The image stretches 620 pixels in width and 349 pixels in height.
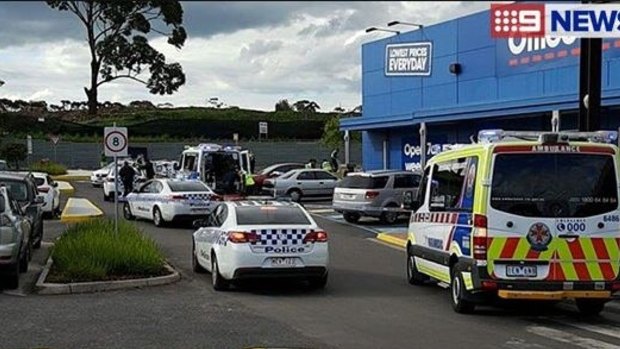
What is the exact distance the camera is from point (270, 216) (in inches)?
568

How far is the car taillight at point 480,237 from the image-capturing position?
1146 centimetres

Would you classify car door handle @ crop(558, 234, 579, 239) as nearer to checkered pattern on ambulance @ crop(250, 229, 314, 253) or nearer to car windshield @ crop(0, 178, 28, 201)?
checkered pattern on ambulance @ crop(250, 229, 314, 253)

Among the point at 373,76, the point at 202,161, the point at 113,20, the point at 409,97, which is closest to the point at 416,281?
the point at 202,161

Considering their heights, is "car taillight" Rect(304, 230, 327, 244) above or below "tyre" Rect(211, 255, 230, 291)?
above

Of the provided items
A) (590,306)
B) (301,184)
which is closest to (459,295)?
(590,306)

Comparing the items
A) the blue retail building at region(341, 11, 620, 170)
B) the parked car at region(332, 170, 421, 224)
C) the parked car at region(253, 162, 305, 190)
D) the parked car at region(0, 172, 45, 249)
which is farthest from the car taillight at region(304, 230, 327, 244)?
the parked car at region(253, 162, 305, 190)

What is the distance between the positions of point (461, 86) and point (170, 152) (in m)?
33.6

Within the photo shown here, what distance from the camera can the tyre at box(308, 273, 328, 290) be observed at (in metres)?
14.6

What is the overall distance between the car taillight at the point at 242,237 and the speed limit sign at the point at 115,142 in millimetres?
5124

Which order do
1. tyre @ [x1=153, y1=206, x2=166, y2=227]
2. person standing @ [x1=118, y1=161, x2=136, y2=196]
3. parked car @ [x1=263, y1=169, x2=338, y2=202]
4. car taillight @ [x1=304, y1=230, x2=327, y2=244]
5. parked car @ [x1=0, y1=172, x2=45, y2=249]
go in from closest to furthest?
car taillight @ [x1=304, y1=230, x2=327, y2=244] < parked car @ [x1=0, y1=172, x2=45, y2=249] < tyre @ [x1=153, y1=206, x2=166, y2=227] < person standing @ [x1=118, y1=161, x2=136, y2=196] < parked car @ [x1=263, y1=169, x2=338, y2=202]

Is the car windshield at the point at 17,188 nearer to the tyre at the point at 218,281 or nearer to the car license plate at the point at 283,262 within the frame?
the tyre at the point at 218,281

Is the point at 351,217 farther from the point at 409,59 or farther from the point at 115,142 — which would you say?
the point at 409,59

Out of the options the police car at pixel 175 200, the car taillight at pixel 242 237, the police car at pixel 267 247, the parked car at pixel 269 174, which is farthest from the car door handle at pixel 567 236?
the parked car at pixel 269 174

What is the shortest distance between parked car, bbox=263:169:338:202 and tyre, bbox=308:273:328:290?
20.8 metres
